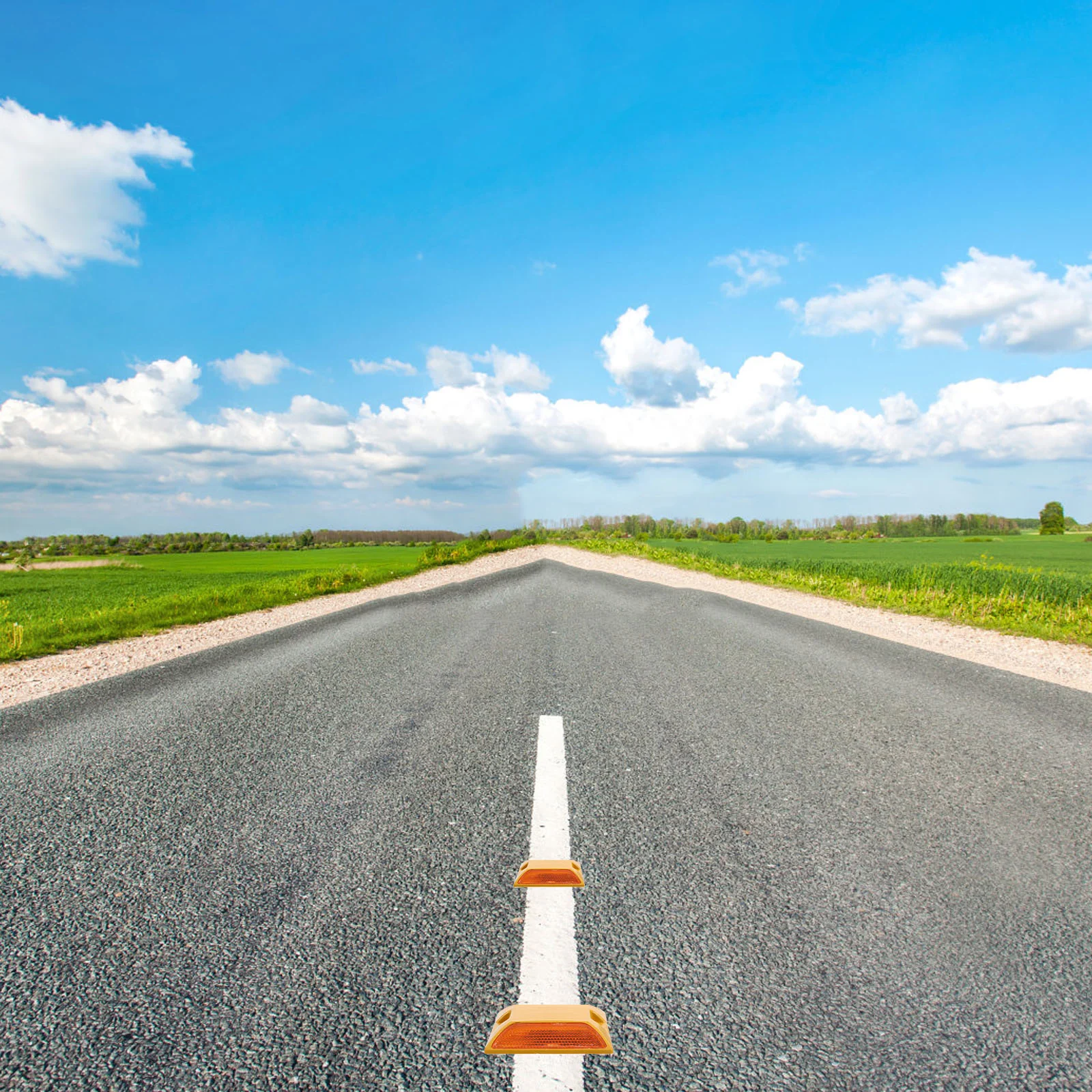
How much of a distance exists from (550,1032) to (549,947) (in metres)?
0.42

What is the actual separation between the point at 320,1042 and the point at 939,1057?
178cm

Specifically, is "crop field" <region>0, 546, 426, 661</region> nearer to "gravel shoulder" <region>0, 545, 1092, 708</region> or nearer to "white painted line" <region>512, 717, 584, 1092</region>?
"gravel shoulder" <region>0, 545, 1092, 708</region>

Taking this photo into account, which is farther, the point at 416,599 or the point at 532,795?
the point at 416,599

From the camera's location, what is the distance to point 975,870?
2789 millimetres

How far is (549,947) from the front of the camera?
2195mm

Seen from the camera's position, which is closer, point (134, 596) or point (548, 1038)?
point (548, 1038)

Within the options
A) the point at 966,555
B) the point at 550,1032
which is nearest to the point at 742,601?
the point at 550,1032

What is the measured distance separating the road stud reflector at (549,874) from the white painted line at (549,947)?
0.11ft

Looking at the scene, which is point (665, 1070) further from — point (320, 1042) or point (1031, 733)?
point (1031, 733)

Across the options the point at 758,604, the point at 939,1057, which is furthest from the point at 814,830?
the point at 758,604

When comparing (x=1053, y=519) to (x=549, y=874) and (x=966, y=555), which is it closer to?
(x=966, y=555)

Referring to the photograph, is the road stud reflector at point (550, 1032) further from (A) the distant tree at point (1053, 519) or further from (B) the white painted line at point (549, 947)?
(A) the distant tree at point (1053, 519)

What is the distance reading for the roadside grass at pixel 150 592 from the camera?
9766mm

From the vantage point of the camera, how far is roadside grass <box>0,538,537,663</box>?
977cm
